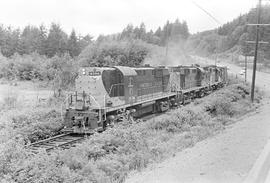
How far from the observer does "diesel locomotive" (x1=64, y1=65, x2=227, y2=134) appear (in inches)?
531

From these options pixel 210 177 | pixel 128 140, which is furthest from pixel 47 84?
pixel 210 177

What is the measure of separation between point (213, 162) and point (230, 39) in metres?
79.3

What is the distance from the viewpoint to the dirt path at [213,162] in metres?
6.40

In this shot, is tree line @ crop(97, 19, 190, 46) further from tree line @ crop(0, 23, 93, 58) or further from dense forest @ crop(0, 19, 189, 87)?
tree line @ crop(0, 23, 93, 58)

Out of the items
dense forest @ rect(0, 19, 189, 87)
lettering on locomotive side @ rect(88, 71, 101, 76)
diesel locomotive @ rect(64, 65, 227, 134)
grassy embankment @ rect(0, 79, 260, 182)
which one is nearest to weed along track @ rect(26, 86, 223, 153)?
diesel locomotive @ rect(64, 65, 227, 134)

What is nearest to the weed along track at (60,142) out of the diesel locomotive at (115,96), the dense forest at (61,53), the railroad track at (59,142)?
the railroad track at (59,142)

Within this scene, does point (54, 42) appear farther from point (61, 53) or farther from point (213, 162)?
point (213, 162)

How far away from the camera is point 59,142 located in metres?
12.0

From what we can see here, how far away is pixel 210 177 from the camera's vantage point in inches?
251

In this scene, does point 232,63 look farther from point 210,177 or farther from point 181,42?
point 210,177

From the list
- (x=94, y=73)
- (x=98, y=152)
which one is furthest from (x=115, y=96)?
(x=98, y=152)

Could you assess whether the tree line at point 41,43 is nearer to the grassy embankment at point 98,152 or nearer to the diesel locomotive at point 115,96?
the diesel locomotive at point 115,96

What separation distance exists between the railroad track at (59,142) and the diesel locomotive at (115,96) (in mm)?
348

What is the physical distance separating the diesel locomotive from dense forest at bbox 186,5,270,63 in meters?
49.9
